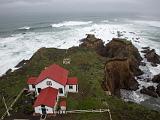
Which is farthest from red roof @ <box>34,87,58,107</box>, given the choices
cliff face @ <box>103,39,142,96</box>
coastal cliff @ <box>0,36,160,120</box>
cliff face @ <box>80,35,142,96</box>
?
cliff face @ <box>103,39,142,96</box>

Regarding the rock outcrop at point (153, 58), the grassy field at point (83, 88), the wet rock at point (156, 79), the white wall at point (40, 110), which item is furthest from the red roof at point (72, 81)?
the rock outcrop at point (153, 58)

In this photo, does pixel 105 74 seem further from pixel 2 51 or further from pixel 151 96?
pixel 2 51

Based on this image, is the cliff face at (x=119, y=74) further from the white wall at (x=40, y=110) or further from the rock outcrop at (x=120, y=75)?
the white wall at (x=40, y=110)

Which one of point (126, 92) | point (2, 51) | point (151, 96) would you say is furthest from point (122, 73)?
point (2, 51)

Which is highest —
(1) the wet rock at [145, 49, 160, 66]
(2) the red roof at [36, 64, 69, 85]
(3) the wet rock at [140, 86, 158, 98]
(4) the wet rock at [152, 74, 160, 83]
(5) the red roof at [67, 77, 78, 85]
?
(2) the red roof at [36, 64, 69, 85]

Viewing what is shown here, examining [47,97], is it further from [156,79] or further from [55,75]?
[156,79]

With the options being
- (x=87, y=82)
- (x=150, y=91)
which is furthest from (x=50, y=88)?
(x=150, y=91)

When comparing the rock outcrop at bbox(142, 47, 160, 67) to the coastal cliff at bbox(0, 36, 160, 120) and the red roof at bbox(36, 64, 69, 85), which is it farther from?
the red roof at bbox(36, 64, 69, 85)
